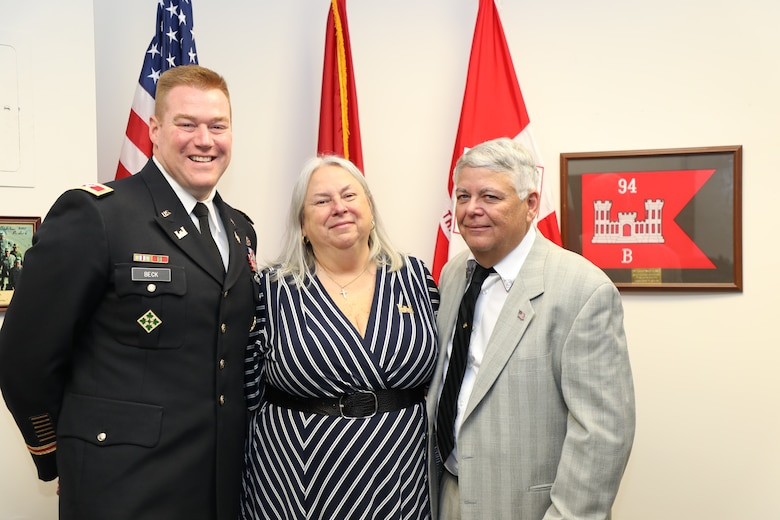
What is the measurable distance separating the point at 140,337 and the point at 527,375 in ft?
3.21

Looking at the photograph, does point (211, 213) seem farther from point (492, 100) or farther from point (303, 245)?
point (492, 100)

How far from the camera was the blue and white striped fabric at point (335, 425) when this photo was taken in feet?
5.70

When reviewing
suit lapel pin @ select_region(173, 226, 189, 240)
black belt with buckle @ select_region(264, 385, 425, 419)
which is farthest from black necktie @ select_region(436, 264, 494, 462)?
suit lapel pin @ select_region(173, 226, 189, 240)

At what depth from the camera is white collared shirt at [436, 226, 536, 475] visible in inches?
66.6

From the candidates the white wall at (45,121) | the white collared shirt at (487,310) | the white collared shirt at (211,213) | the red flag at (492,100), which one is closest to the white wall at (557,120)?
the white wall at (45,121)

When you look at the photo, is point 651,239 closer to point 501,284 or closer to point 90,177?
point 501,284

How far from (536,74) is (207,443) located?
2.08m

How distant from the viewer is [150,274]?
159 cm

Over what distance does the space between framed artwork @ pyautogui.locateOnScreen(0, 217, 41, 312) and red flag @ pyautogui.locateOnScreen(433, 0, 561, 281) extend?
166 centimetres

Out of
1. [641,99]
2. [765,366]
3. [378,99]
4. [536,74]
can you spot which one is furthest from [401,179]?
[765,366]

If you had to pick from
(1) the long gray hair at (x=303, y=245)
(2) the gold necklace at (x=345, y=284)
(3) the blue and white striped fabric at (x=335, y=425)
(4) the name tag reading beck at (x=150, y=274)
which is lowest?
(3) the blue and white striped fabric at (x=335, y=425)

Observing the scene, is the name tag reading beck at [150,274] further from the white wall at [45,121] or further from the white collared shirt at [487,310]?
the white wall at [45,121]

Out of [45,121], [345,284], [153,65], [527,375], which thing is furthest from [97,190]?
[153,65]

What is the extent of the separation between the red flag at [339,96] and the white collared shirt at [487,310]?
1238mm
